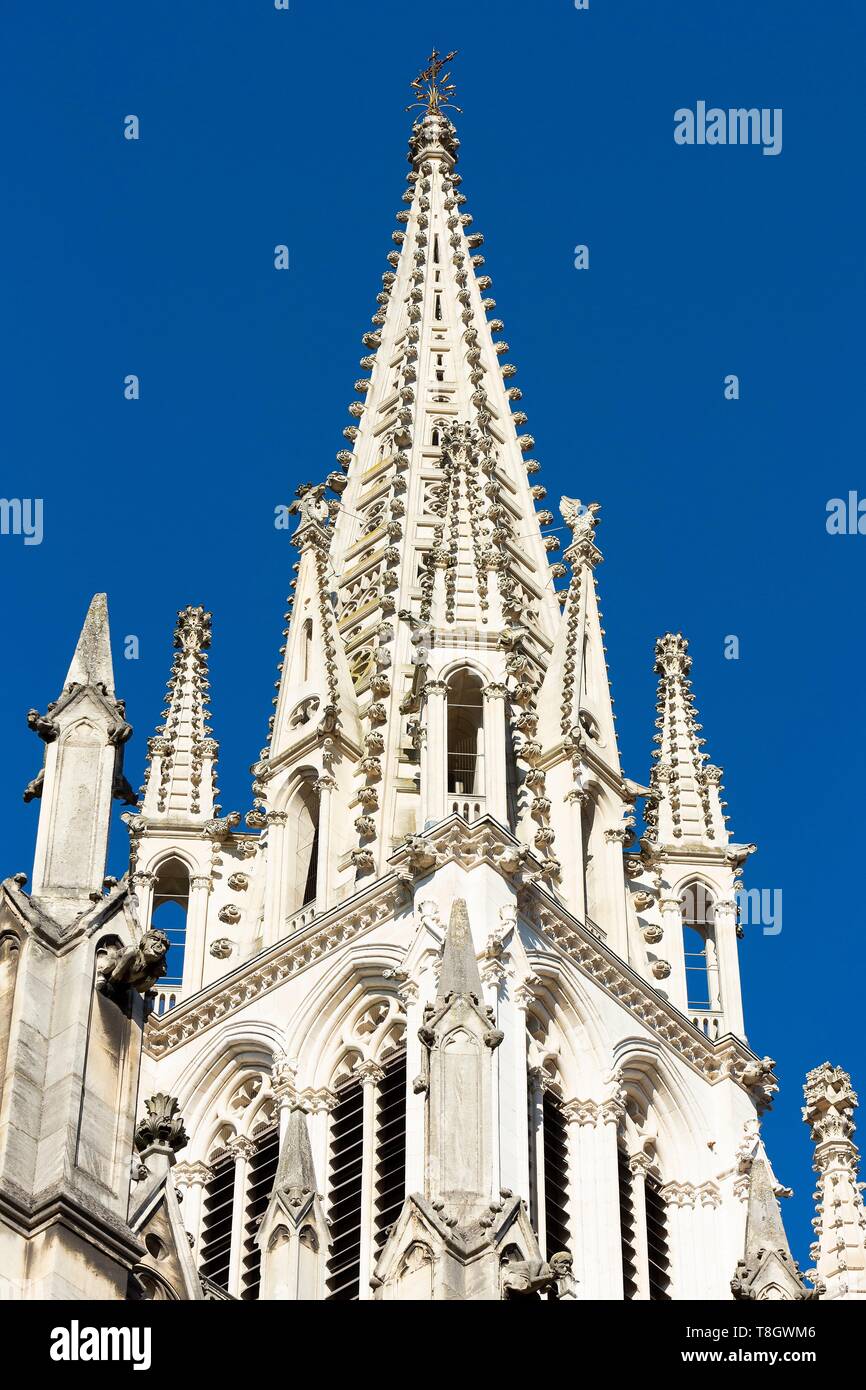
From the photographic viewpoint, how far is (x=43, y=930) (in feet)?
85.1

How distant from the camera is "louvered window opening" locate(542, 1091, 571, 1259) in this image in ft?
143

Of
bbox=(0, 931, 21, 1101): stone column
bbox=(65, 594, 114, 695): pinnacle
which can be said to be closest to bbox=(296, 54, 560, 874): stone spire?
bbox=(65, 594, 114, 695): pinnacle

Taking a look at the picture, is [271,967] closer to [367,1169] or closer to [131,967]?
[367,1169]

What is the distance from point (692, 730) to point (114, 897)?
3052 cm

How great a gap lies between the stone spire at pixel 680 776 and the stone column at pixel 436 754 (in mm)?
5426

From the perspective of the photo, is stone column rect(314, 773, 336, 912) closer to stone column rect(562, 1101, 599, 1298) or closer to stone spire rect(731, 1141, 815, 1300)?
stone column rect(562, 1101, 599, 1298)

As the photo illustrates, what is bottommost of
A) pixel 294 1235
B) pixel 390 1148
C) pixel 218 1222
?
pixel 294 1235

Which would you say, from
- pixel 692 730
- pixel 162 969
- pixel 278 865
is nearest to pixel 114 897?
pixel 162 969

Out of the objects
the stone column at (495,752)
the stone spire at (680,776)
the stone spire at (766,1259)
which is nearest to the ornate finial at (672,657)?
the stone spire at (680,776)

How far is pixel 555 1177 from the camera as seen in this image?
4444 centimetres

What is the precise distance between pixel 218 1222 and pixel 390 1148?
3190 millimetres

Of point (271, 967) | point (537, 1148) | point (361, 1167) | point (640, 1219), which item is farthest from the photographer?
point (271, 967)

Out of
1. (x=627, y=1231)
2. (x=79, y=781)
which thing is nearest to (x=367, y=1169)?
(x=627, y=1231)
